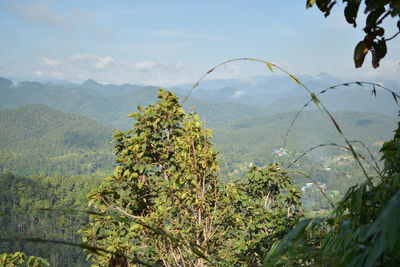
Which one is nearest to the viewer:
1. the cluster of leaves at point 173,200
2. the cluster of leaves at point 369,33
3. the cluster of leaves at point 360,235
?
the cluster of leaves at point 360,235

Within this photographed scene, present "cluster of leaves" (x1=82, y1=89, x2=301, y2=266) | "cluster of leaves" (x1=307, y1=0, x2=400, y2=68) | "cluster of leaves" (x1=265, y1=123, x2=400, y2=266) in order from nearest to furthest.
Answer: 1. "cluster of leaves" (x1=265, y1=123, x2=400, y2=266)
2. "cluster of leaves" (x1=307, y1=0, x2=400, y2=68)
3. "cluster of leaves" (x1=82, y1=89, x2=301, y2=266)

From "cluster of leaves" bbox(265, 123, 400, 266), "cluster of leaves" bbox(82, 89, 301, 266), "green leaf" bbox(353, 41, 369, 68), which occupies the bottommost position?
"cluster of leaves" bbox(82, 89, 301, 266)

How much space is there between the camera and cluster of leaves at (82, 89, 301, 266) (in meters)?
5.04

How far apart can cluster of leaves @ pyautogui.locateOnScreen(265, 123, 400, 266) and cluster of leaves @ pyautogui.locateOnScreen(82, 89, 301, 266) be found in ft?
12.4

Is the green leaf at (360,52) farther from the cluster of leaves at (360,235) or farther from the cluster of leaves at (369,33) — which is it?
the cluster of leaves at (360,235)

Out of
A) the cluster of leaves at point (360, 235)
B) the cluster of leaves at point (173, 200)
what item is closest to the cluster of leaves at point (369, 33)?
the cluster of leaves at point (360, 235)

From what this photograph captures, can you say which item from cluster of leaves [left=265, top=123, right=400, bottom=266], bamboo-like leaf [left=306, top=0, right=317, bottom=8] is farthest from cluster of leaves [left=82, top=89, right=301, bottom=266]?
cluster of leaves [left=265, top=123, right=400, bottom=266]

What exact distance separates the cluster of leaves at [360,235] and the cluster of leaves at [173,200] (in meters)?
3.79

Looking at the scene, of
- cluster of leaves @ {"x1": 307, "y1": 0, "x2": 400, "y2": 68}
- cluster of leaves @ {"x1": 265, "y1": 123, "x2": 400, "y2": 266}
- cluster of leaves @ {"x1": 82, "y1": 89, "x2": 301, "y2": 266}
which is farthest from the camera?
cluster of leaves @ {"x1": 82, "y1": 89, "x2": 301, "y2": 266}

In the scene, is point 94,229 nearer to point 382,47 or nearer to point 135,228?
point 135,228

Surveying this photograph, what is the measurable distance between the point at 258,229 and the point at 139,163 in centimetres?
260

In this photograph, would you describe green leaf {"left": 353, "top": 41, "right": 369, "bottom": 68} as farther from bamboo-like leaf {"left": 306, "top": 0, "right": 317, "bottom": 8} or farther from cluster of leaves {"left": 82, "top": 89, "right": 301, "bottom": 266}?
cluster of leaves {"left": 82, "top": 89, "right": 301, "bottom": 266}

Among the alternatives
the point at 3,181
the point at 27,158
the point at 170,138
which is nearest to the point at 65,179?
the point at 3,181

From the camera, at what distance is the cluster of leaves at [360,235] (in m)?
0.53
